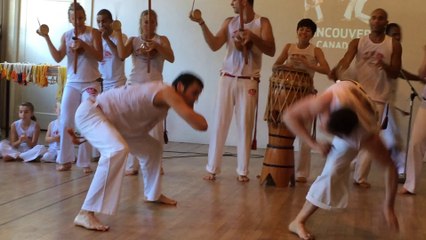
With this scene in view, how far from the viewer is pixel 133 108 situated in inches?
132

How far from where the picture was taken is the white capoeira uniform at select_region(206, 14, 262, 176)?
4902mm

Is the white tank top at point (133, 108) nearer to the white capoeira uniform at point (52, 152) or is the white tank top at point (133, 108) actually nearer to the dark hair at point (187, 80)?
the dark hair at point (187, 80)

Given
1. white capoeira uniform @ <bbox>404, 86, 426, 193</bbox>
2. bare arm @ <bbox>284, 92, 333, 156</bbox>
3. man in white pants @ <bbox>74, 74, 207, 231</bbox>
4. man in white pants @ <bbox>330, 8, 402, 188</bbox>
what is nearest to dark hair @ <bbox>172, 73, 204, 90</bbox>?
man in white pants @ <bbox>74, 74, 207, 231</bbox>

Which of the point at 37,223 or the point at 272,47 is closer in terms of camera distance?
the point at 37,223

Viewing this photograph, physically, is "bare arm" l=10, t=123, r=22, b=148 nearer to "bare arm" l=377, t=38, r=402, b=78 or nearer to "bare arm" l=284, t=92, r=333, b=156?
"bare arm" l=377, t=38, r=402, b=78

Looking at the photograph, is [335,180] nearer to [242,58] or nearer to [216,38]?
[242,58]

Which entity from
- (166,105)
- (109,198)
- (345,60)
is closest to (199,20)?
(345,60)

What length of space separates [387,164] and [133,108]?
1.40m

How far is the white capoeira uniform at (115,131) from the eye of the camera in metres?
3.21

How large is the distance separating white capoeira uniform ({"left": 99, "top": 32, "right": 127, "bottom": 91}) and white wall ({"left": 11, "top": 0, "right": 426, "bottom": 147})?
1908 millimetres

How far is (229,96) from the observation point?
4.92m

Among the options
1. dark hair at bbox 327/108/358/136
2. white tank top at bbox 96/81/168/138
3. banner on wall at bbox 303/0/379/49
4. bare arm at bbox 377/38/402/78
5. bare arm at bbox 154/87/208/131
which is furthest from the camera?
banner on wall at bbox 303/0/379/49

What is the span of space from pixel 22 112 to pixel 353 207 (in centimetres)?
328

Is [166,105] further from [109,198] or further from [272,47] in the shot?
[272,47]
